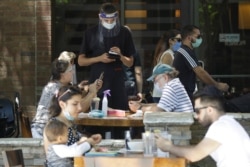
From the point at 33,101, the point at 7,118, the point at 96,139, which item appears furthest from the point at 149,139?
the point at 33,101

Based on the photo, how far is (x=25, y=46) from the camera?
11.2 m

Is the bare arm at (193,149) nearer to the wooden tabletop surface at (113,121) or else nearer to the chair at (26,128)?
the wooden tabletop surface at (113,121)

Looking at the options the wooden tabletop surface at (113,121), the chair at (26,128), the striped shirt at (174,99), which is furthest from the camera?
the chair at (26,128)

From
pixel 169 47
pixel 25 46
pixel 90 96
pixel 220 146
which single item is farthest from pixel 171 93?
pixel 25 46

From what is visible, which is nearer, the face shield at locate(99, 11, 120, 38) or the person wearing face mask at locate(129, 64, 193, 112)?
the person wearing face mask at locate(129, 64, 193, 112)

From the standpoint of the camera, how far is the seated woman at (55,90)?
7930 mm

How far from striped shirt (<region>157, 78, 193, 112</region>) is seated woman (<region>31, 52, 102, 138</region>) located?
980 millimetres

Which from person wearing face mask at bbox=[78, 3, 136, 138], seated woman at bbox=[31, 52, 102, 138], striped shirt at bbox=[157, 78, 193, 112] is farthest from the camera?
person wearing face mask at bbox=[78, 3, 136, 138]

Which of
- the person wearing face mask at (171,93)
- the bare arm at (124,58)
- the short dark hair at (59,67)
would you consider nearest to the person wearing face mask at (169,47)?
the bare arm at (124,58)

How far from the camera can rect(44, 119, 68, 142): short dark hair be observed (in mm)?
6246

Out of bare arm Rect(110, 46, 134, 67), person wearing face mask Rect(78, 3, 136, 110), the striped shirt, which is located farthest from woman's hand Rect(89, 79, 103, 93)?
the striped shirt

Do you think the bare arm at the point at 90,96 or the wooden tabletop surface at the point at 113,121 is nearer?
the wooden tabletop surface at the point at 113,121

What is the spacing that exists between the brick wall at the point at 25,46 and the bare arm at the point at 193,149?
5493 millimetres

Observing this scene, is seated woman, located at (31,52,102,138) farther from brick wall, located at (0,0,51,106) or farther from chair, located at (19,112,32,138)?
brick wall, located at (0,0,51,106)
